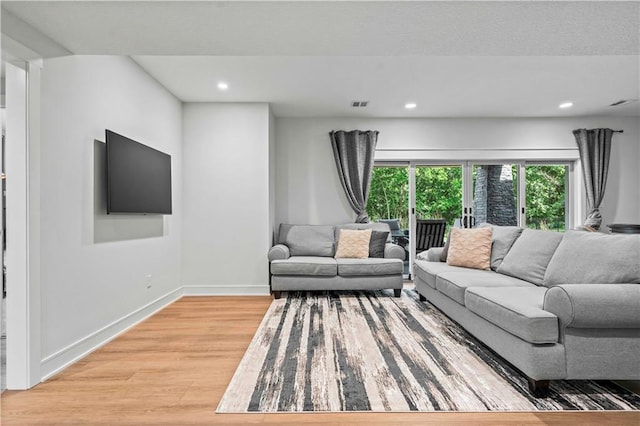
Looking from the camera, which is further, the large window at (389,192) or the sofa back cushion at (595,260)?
the large window at (389,192)

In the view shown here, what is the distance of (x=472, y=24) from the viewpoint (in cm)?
195

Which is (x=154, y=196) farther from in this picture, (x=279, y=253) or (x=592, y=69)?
(x=592, y=69)

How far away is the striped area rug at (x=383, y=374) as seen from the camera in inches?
75.1

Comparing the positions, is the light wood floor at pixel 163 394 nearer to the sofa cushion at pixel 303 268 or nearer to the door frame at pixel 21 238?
the door frame at pixel 21 238

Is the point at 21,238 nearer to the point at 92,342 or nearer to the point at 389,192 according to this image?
the point at 92,342

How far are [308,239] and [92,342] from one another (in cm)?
291

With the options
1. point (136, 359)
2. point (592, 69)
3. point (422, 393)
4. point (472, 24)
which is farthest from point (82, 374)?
point (592, 69)

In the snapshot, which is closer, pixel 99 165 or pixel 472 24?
pixel 472 24

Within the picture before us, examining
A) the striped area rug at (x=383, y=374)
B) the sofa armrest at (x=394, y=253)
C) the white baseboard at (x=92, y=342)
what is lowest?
the striped area rug at (x=383, y=374)

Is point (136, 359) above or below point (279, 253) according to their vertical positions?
below

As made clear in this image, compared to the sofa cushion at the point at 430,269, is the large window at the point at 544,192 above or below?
above

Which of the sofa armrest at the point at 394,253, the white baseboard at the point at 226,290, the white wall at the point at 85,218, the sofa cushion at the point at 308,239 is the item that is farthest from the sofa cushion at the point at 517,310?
the white wall at the point at 85,218

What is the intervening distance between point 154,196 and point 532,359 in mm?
3510

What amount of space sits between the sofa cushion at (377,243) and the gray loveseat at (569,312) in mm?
1916
